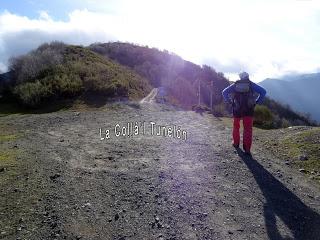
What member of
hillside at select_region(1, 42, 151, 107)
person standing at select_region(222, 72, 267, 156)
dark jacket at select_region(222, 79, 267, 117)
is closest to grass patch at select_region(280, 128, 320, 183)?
person standing at select_region(222, 72, 267, 156)

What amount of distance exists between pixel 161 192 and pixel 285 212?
85.1 inches

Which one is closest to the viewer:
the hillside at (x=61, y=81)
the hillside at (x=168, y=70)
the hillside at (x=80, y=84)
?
the hillside at (x=80, y=84)

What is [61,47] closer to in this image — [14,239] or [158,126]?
[158,126]

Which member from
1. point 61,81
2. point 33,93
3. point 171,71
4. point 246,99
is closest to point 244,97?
point 246,99

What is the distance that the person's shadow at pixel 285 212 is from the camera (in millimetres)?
6848

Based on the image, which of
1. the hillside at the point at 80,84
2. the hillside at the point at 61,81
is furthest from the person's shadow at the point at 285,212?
the hillside at the point at 61,81

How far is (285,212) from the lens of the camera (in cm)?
759

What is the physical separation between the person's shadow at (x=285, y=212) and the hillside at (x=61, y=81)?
1654 cm

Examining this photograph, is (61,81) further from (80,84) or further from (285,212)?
(285,212)

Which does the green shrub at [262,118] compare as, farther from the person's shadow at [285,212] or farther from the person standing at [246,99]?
the person's shadow at [285,212]

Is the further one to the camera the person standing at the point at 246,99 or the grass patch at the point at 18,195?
the person standing at the point at 246,99

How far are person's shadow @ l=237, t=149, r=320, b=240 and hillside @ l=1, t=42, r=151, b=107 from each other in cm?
1654

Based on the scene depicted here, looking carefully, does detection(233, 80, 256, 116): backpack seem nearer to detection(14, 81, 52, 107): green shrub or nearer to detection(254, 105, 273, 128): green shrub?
detection(254, 105, 273, 128): green shrub

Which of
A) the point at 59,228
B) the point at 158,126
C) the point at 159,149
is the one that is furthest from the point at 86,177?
the point at 158,126
